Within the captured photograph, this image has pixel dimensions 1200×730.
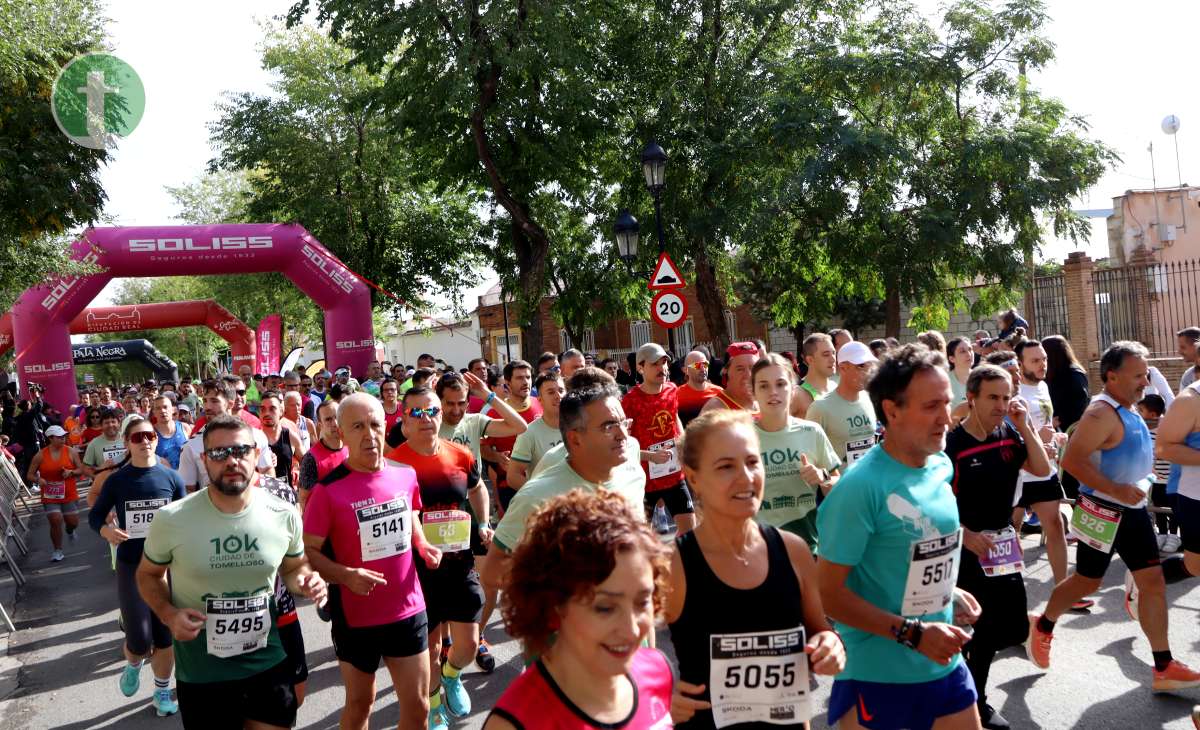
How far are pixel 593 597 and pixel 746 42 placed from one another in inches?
766

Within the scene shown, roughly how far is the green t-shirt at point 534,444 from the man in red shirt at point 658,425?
1.24 meters

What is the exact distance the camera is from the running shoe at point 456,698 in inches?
224

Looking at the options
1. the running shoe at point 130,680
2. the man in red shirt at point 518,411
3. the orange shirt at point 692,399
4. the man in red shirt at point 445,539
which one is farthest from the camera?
the orange shirt at point 692,399

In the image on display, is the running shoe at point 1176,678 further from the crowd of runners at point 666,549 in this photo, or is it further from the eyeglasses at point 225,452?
the eyeglasses at point 225,452

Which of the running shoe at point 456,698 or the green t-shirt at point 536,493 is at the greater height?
the green t-shirt at point 536,493

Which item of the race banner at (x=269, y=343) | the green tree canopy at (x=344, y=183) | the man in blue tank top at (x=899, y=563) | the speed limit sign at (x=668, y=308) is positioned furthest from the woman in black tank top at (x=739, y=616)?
the race banner at (x=269, y=343)

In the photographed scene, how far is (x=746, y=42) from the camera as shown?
20.0 metres

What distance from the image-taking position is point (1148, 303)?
17.9 metres

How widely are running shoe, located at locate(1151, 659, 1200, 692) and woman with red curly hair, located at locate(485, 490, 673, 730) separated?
401 cm

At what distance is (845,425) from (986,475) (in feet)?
5.60

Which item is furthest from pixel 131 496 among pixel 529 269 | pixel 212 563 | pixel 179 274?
pixel 179 274

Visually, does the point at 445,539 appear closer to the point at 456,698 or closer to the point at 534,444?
the point at 456,698

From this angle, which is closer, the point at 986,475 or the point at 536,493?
the point at 536,493

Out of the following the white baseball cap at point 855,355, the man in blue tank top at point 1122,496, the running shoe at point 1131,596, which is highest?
the white baseball cap at point 855,355
